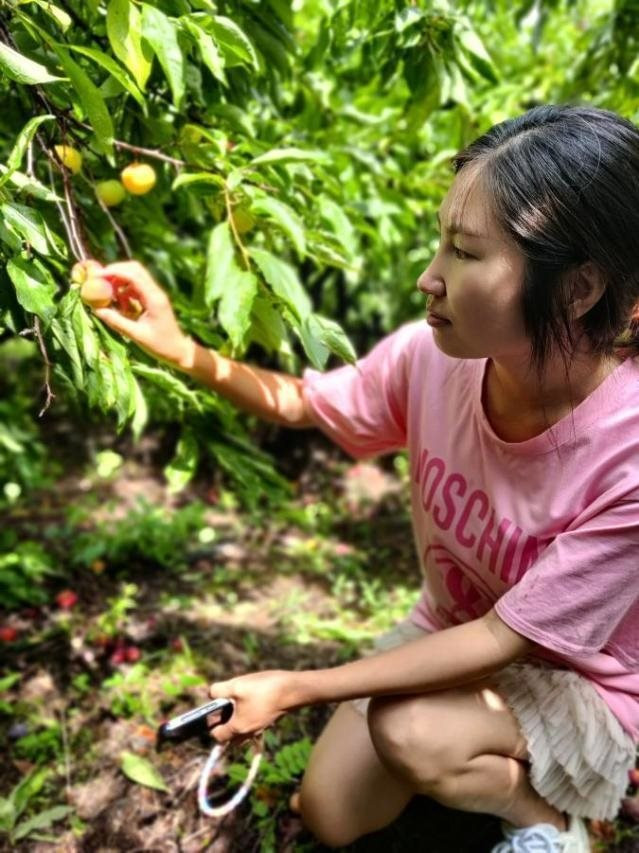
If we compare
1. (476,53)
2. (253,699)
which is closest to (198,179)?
(476,53)

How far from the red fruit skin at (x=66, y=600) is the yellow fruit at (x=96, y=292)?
1.38 metres

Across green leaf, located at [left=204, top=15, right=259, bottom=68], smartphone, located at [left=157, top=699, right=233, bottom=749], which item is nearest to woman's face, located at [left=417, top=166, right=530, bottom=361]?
green leaf, located at [left=204, top=15, right=259, bottom=68]

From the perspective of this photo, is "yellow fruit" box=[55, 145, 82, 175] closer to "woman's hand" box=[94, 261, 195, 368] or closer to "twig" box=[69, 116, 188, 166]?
"twig" box=[69, 116, 188, 166]

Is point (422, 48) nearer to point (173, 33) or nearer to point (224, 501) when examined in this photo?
point (173, 33)

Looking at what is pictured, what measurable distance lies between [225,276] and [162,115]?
471 mm

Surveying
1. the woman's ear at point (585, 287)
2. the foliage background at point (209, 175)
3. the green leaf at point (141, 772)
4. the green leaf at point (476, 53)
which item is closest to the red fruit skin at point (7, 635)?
the foliage background at point (209, 175)

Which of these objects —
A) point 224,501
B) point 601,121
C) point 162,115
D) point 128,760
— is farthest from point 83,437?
point 601,121

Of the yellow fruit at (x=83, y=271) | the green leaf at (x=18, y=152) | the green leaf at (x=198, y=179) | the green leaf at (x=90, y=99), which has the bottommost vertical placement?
the yellow fruit at (x=83, y=271)

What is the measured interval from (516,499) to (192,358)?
0.67 metres

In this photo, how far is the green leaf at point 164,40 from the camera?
1.08m

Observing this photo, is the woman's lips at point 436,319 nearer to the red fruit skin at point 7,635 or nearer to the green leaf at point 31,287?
the green leaf at point 31,287

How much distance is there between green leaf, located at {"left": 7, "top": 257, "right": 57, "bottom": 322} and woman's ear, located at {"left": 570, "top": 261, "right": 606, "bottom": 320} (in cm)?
78

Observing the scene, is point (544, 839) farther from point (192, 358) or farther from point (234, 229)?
point (234, 229)

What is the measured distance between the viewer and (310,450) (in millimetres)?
3650
